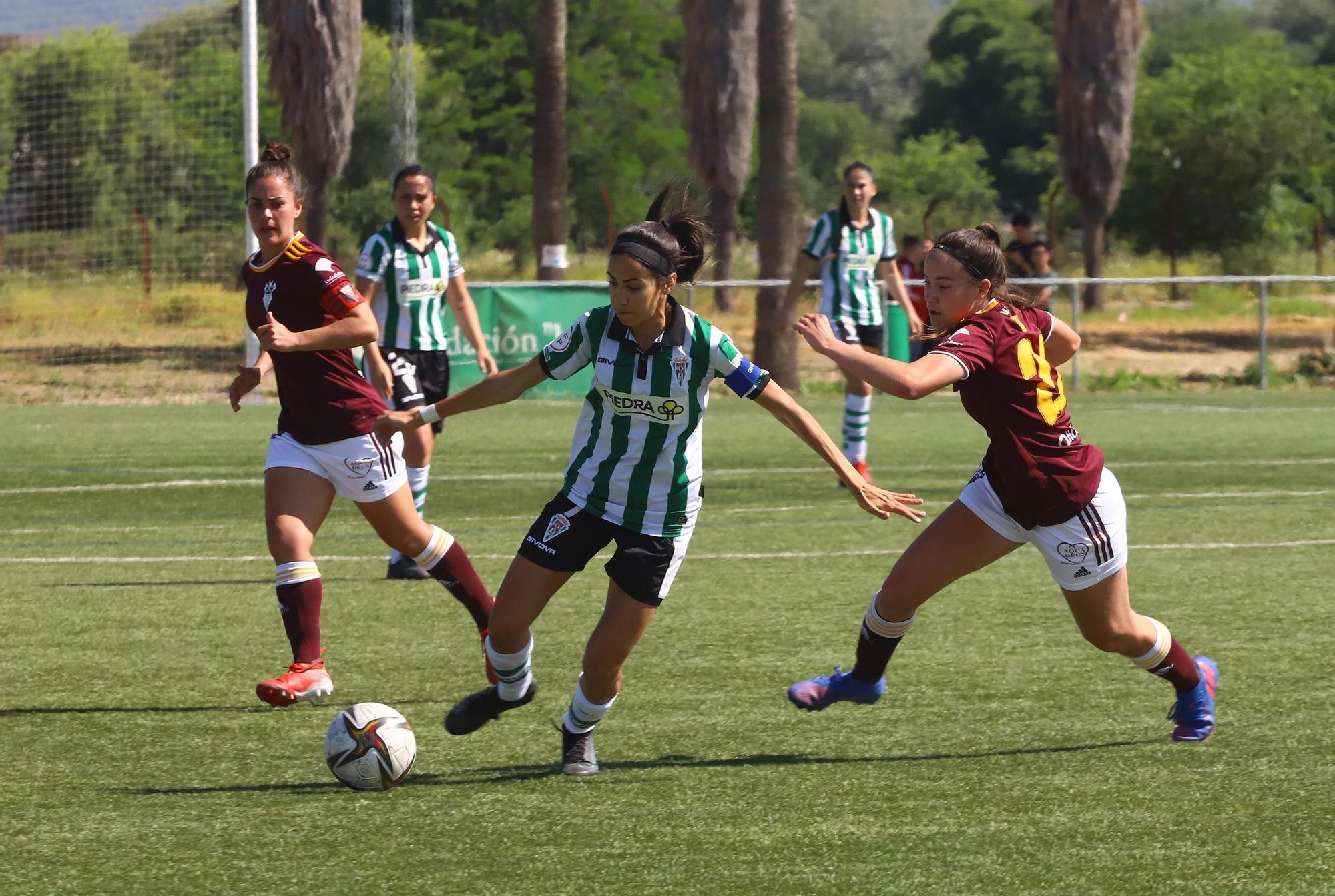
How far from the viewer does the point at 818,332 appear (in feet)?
17.0

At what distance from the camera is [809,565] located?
9.88 m

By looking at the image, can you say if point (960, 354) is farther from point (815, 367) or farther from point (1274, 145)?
point (1274, 145)

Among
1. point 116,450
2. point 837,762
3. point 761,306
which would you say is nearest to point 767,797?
point 837,762

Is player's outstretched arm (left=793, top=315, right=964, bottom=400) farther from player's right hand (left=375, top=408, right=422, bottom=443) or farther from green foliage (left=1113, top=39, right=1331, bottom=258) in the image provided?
green foliage (left=1113, top=39, right=1331, bottom=258)

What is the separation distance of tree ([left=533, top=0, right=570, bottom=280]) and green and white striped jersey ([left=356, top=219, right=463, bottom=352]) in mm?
16087

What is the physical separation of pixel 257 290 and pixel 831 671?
270 centimetres

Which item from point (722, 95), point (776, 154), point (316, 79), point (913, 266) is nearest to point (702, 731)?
point (913, 266)

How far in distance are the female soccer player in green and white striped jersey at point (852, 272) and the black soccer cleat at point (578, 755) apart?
7.77m

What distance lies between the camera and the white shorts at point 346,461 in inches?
264

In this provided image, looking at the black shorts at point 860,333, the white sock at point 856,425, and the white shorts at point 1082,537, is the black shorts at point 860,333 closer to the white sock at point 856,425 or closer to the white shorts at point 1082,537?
the white sock at point 856,425

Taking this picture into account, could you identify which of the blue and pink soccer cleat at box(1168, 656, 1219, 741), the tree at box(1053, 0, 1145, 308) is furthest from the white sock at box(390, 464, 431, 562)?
the tree at box(1053, 0, 1145, 308)

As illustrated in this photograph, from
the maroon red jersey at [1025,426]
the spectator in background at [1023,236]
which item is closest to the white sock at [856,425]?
the spectator in background at [1023,236]

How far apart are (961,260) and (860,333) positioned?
803cm

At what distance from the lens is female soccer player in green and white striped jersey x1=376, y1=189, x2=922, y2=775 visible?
5.44m
